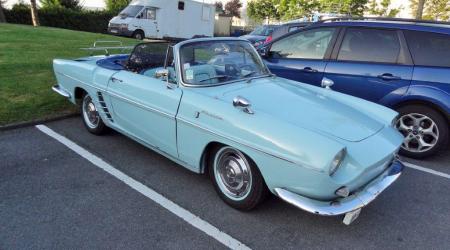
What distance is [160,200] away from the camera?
328 cm

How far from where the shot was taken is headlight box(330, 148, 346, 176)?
2.46m

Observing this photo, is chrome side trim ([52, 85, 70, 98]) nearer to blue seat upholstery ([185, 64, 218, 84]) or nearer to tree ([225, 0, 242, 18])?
blue seat upholstery ([185, 64, 218, 84])

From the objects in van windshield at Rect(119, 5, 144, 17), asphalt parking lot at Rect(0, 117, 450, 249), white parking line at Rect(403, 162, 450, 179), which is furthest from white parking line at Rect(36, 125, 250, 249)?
van windshield at Rect(119, 5, 144, 17)

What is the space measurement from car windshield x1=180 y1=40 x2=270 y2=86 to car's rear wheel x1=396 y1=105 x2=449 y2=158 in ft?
6.67

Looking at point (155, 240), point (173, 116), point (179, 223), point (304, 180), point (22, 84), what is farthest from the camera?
point (22, 84)

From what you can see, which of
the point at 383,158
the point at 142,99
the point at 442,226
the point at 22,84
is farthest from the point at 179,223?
the point at 22,84

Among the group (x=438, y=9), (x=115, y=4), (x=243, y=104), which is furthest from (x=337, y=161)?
(x=115, y=4)

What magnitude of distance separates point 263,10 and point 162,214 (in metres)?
39.3

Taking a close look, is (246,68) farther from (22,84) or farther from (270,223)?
(22,84)

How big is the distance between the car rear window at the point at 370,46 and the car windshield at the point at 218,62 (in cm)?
159

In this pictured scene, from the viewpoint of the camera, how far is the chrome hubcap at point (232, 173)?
2965mm

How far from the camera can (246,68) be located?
12.7ft

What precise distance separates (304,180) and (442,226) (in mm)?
1591

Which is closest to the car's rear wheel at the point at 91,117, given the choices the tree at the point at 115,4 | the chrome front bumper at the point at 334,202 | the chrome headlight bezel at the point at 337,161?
the chrome front bumper at the point at 334,202
